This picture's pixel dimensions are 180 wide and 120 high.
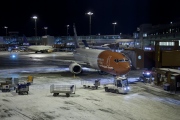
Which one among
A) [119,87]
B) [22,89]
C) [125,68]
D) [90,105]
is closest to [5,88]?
[22,89]

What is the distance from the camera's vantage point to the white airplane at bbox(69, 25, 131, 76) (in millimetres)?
29953

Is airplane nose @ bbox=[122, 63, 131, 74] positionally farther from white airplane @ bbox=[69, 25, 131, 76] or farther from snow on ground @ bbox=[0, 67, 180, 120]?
snow on ground @ bbox=[0, 67, 180, 120]

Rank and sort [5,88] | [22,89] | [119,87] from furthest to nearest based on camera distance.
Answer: [5,88] < [119,87] < [22,89]

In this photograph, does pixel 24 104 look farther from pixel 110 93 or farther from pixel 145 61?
pixel 145 61

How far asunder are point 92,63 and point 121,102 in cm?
→ 1658

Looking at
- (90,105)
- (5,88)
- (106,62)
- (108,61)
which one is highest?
(108,61)

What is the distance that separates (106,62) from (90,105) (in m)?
12.4

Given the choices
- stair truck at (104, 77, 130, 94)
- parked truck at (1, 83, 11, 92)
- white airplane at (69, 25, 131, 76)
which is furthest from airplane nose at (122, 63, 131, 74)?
parked truck at (1, 83, 11, 92)

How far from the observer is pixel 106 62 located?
32406 millimetres

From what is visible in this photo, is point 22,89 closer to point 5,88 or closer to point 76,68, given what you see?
point 5,88

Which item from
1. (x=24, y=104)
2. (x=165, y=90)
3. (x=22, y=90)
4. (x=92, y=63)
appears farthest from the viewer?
(x=92, y=63)

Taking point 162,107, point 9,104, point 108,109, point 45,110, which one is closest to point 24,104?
point 9,104

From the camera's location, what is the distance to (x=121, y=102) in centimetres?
2170

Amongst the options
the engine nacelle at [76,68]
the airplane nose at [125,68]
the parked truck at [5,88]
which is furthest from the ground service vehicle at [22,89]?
the engine nacelle at [76,68]
